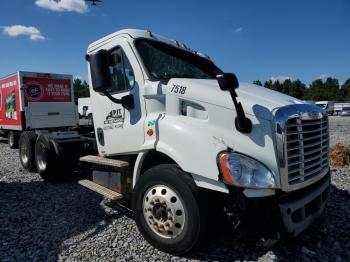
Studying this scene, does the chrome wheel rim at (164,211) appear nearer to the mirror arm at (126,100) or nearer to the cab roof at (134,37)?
the mirror arm at (126,100)

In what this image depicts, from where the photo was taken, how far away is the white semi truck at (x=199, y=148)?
3152 mm

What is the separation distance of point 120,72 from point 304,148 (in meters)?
2.60

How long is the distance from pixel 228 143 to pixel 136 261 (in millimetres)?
1678

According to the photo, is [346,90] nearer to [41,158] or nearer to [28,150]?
[28,150]

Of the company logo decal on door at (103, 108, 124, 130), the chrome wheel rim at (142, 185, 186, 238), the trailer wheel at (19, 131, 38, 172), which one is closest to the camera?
the chrome wheel rim at (142, 185, 186, 238)

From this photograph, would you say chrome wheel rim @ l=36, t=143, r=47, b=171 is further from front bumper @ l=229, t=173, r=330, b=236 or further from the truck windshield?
front bumper @ l=229, t=173, r=330, b=236

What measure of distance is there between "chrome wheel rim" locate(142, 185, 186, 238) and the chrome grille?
3.98 ft

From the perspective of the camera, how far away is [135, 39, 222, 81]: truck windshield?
167 inches

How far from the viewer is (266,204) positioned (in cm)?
321

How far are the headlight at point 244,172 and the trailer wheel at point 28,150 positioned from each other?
6.25 meters

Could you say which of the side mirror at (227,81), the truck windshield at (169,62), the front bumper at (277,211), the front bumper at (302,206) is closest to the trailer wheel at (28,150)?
the truck windshield at (169,62)

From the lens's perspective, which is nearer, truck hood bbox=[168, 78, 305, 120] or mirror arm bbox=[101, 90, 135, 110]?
truck hood bbox=[168, 78, 305, 120]

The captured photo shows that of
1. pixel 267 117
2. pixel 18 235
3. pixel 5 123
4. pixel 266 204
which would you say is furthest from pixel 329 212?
pixel 5 123

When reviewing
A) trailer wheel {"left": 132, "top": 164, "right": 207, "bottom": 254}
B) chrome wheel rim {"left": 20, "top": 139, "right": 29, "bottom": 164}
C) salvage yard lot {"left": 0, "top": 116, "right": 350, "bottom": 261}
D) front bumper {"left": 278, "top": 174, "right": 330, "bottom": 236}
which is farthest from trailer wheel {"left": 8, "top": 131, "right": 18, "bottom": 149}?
front bumper {"left": 278, "top": 174, "right": 330, "bottom": 236}
